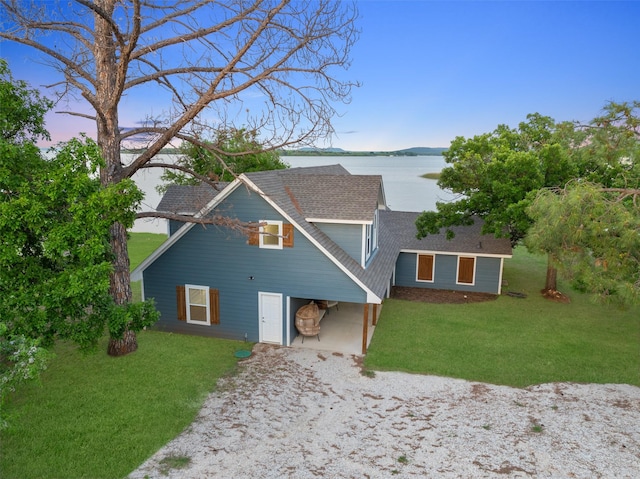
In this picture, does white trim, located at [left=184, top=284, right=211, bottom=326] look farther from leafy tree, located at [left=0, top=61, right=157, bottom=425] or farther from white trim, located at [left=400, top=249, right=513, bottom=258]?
white trim, located at [left=400, top=249, right=513, bottom=258]

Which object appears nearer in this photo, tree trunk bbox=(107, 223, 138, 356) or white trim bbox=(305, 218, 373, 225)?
tree trunk bbox=(107, 223, 138, 356)

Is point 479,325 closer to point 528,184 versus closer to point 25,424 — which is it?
point 528,184

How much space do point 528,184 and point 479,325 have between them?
19.7 feet

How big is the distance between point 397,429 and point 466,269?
490 inches

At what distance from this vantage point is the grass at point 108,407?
25.8 ft

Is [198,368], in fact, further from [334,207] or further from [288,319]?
[334,207]

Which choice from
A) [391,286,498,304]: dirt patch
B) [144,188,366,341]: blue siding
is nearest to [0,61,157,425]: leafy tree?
[144,188,366,341]: blue siding

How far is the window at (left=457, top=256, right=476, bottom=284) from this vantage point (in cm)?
2000

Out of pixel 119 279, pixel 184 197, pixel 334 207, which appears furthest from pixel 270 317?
pixel 184 197

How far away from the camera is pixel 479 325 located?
15750 mm

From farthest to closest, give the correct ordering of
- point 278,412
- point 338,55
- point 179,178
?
point 179,178 → point 338,55 → point 278,412

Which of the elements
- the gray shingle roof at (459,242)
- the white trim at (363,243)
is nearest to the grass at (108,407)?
the white trim at (363,243)

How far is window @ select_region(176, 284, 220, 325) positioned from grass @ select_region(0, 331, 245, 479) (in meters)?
0.77

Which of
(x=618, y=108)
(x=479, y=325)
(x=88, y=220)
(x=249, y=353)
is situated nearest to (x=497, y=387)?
(x=479, y=325)
